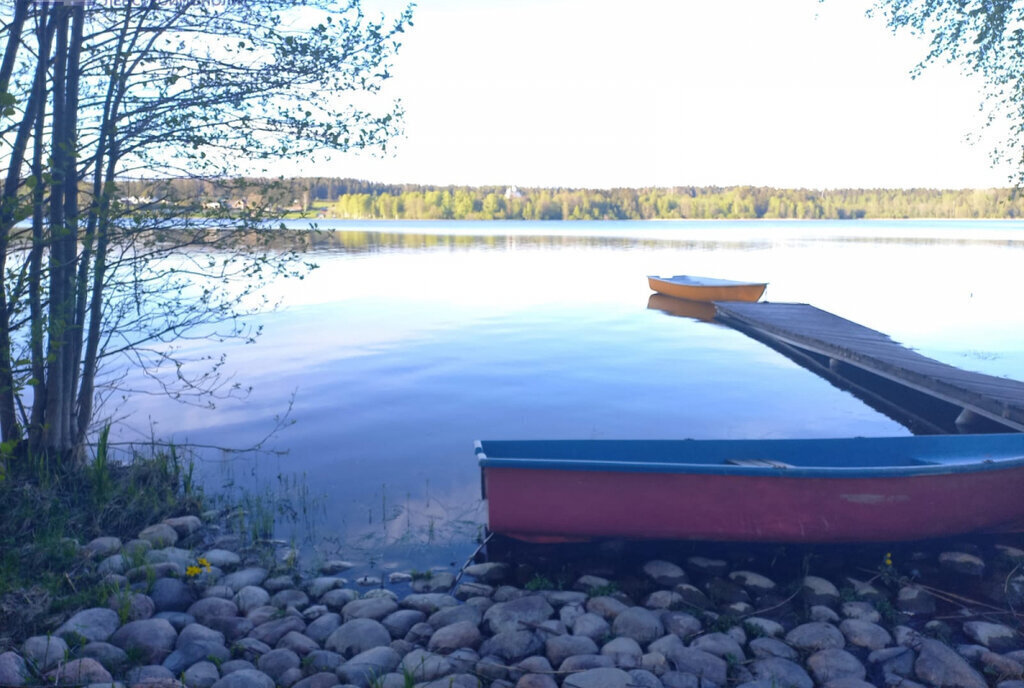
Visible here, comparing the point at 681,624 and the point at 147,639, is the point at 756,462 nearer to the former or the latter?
the point at 681,624

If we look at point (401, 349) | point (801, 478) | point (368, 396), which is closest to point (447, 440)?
point (368, 396)

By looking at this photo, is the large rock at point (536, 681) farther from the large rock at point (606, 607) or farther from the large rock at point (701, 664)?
the large rock at point (606, 607)

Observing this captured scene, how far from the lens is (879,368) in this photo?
A: 15305 millimetres

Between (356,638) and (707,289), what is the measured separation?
84.8 ft

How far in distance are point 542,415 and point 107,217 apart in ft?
28.4

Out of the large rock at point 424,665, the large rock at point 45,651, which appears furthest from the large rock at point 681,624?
the large rock at point 45,651

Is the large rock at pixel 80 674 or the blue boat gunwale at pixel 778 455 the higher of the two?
the blue boat gunwale at pixel 778 455

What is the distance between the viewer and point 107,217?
6.51 m

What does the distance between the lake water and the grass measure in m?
1.32

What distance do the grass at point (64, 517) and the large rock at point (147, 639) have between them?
1.78ft

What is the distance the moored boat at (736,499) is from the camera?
7.09m

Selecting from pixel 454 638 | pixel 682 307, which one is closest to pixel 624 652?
pixel 454 638

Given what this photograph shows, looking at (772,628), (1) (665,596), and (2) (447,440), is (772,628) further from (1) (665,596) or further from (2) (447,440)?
(2) (447,440)

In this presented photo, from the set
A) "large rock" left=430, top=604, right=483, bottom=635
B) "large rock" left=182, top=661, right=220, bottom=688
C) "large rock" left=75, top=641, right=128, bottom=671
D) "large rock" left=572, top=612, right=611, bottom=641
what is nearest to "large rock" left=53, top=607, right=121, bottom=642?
"large rock" left=75, top=641, right=128, bottom=671
